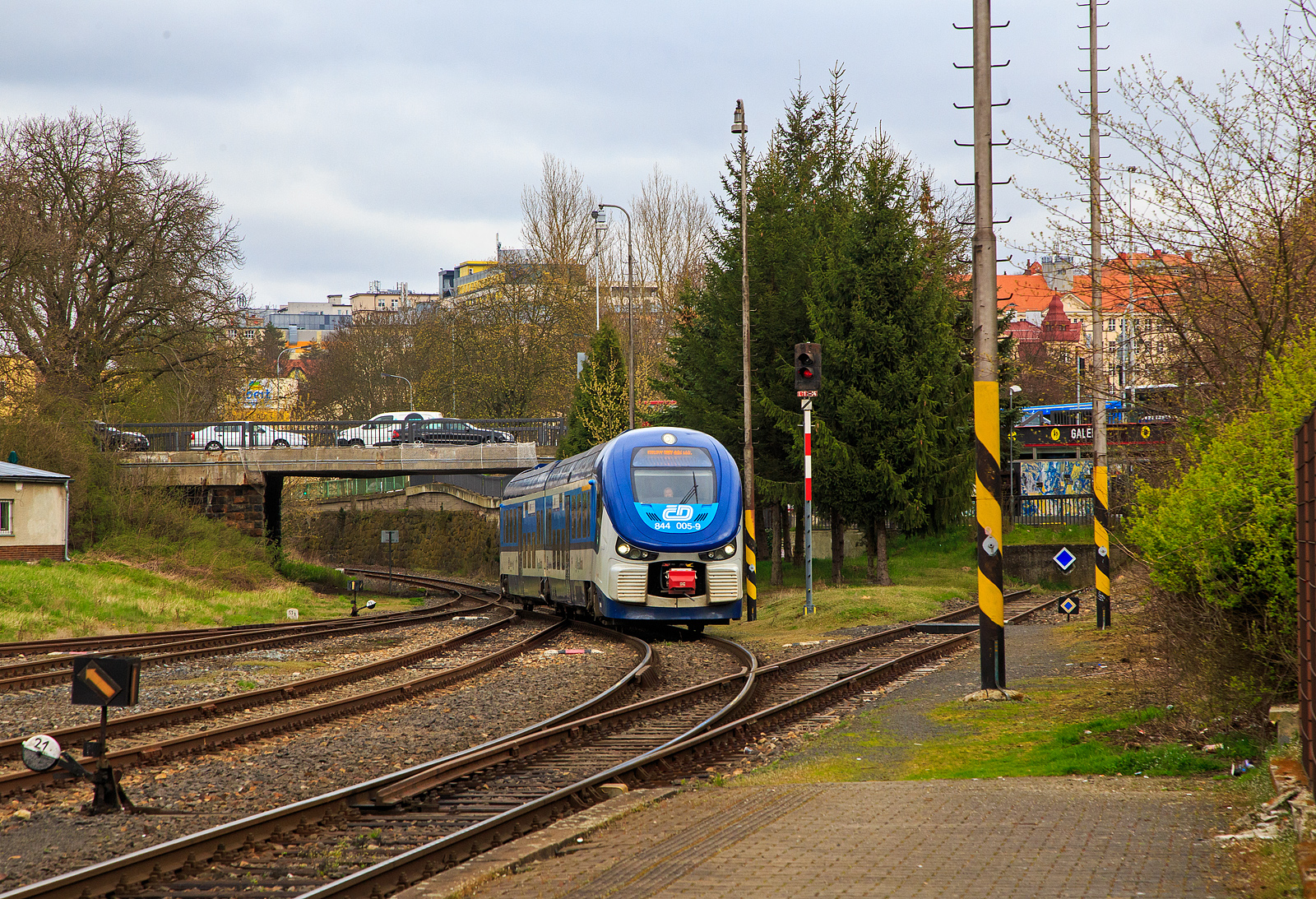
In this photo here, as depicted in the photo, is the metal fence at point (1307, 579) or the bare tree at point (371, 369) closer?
the metal fence at point (1307, 579)

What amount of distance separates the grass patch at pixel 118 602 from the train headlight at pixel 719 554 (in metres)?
13.8

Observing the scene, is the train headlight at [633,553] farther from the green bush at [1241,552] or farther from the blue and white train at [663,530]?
the green bush at [1241,552]

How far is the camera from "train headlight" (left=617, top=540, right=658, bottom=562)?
20.9 metres

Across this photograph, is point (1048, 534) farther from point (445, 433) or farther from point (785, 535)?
point (445, 433)

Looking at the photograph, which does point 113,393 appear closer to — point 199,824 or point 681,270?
point 681,270

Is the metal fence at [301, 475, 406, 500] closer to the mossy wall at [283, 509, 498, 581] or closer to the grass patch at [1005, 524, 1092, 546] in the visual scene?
the mossy wall at [283, 509, 498, 581]

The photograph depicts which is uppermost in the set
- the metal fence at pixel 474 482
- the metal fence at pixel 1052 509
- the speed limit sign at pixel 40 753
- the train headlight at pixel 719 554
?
the metal fence at pixel 474 482

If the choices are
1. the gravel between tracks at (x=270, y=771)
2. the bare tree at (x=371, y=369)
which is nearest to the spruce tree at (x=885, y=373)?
the gravel between tracks at (x=270, y=771)

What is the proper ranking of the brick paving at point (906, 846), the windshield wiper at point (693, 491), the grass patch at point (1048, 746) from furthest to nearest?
the windshield wiper at point (693, 491) < the grass patch at point (1048, 746) < the brick paving at point (906, 846)

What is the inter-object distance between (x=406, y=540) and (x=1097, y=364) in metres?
53.8

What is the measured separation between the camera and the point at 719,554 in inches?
838

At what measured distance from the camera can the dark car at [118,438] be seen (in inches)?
1564

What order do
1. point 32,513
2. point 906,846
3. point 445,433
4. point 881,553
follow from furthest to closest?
point 445,433 → point 32,513 → point 881,553 → point 906,846

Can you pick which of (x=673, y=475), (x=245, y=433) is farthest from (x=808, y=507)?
(x=245, y=433)
